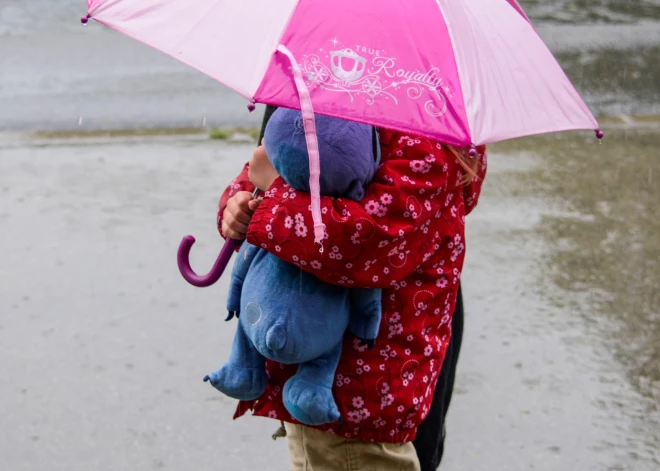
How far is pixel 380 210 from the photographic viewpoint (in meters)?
2.12

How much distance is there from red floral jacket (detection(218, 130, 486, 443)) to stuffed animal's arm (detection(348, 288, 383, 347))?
50 millimetres

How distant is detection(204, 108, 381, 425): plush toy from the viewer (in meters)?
2.11

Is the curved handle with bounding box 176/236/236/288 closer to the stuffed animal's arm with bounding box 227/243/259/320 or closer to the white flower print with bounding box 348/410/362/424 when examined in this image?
the stuffed animal's arm with bounding box 227/243/259/320

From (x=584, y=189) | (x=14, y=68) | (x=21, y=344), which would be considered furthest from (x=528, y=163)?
(x=14, y=68)

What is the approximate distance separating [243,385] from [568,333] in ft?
7.91

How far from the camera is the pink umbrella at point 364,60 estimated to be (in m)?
1.96

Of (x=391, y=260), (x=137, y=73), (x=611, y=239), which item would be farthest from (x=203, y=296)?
(x=137, y=73)

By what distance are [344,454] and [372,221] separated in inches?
24.6

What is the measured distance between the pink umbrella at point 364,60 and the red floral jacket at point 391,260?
10 cm

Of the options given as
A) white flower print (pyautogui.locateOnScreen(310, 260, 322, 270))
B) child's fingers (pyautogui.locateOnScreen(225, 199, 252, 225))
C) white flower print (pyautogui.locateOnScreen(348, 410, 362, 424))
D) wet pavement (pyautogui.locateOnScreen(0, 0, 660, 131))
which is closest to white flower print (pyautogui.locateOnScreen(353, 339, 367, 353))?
white flower print (pyautogui.locateOnScreen(348, 410, 362, 424))

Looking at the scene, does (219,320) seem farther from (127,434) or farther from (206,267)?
(127,434)

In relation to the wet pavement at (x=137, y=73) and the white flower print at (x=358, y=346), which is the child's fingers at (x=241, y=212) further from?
the wet pavement at (x=137, y=73)

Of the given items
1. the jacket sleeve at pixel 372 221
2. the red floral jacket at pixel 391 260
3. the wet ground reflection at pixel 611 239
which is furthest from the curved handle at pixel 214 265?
the wet ground reflection at pixel 611 239

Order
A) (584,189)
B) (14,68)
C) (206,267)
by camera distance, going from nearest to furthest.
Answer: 1. (206,267)
2. (584,189)
3. (14,68)
